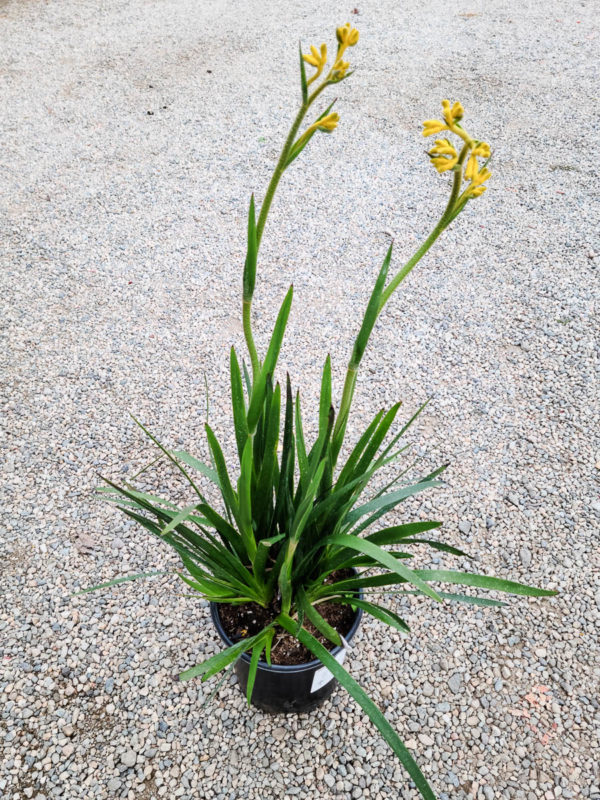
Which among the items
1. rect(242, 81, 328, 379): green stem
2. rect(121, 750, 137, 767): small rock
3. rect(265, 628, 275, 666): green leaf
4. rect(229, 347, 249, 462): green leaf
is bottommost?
rect(121, 750, 137, 767): small rock

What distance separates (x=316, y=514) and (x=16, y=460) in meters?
1.32

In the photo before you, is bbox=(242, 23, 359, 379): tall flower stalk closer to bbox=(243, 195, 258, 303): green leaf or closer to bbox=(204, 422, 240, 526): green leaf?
bbox=(243, 195, 258, 303): green leaf

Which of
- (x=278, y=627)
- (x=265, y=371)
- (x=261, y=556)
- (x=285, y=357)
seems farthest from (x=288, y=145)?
(x=285, y=357)

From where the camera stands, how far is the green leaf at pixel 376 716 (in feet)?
3.14

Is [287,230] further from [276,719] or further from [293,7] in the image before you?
[293,7]

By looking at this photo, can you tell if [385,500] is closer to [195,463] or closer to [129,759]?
[195,463]

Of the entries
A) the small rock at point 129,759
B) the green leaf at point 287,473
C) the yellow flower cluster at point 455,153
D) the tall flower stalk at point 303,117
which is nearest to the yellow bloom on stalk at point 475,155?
the yellow flower cluster at point 455,153

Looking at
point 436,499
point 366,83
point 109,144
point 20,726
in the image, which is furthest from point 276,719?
A: point 366,83

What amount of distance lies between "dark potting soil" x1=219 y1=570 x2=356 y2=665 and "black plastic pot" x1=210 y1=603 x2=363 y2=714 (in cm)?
4

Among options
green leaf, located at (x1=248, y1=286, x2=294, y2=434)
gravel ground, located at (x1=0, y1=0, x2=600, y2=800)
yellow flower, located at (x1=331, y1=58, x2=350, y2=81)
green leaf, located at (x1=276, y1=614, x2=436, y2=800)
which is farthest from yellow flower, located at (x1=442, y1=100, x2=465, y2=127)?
gravel ground, located at (x1=0, y1=0, x2=600, y2=800)

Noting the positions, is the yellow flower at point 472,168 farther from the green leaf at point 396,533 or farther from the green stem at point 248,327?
the green leaf at point 396,533

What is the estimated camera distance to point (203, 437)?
2094 mm

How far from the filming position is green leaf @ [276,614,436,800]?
37.7 inches

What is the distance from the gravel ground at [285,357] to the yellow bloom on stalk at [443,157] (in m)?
1.27
